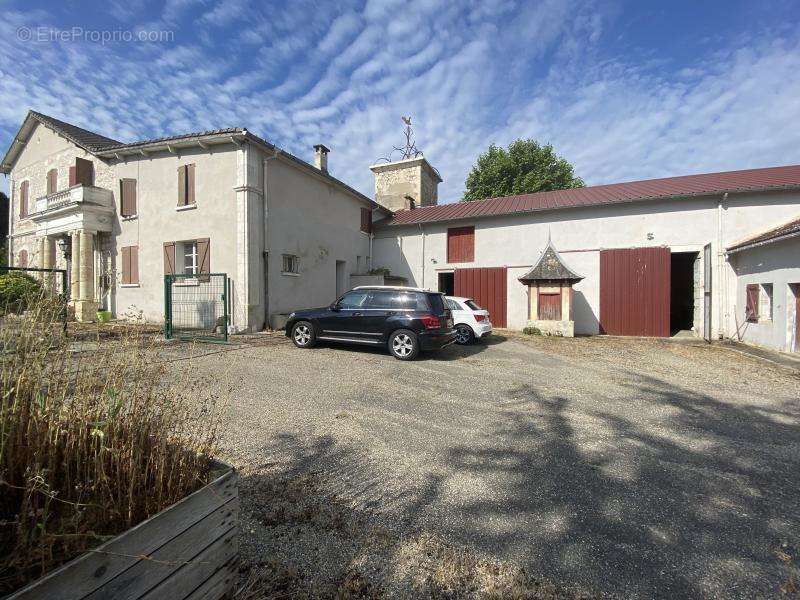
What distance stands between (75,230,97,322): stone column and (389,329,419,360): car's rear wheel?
1193 centimetres

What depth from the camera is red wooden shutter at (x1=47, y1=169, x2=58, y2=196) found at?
15.8 meters

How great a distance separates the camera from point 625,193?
14.5m

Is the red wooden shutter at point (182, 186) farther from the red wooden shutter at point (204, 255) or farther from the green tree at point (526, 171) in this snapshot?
the green tree at point (526, 171)

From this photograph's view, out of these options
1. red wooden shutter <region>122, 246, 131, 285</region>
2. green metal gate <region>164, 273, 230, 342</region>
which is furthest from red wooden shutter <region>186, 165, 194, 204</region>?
red wooden shutter <region>122, 246, 131, 285</region>

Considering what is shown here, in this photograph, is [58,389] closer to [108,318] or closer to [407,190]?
[108,318]

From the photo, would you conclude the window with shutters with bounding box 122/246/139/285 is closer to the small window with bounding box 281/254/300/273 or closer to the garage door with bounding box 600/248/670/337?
the small window with bounding box 281/254/300/273

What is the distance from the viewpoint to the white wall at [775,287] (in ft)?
30.1

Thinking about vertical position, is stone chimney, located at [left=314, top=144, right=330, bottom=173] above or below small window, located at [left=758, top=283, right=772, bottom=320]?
above

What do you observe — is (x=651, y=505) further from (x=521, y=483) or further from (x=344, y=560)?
(x=344, y=560)

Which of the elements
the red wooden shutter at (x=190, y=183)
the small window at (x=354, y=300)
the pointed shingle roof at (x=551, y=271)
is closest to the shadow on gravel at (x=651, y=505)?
the small window at (x=354, y=300)

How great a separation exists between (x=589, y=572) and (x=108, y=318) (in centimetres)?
1615

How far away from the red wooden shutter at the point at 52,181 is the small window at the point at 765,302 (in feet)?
89.4

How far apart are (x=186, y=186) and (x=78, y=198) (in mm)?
4573

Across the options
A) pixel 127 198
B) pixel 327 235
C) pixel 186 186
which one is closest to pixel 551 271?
pixel 327 235
